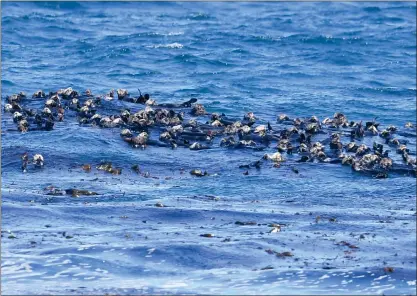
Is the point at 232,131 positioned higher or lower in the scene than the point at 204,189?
higher

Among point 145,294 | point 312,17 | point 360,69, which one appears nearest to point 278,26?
point 312,17

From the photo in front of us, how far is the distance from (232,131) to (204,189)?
706 cm

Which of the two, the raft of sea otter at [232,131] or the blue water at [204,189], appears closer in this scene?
the blue water at [204,189]

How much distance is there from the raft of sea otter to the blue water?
23.7 inches

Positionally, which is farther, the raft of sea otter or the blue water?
the raft of sea otter

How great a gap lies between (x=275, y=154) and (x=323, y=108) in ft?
41.9

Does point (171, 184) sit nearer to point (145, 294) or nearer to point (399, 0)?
point (145, 294)

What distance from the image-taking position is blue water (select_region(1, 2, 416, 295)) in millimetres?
19156

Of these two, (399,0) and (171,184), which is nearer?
(171,184)

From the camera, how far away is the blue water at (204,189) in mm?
19156

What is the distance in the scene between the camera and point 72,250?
20.2m

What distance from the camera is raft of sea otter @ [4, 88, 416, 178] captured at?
101 ft

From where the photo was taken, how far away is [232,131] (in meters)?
34.1

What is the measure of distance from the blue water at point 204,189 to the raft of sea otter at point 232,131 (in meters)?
0.60
